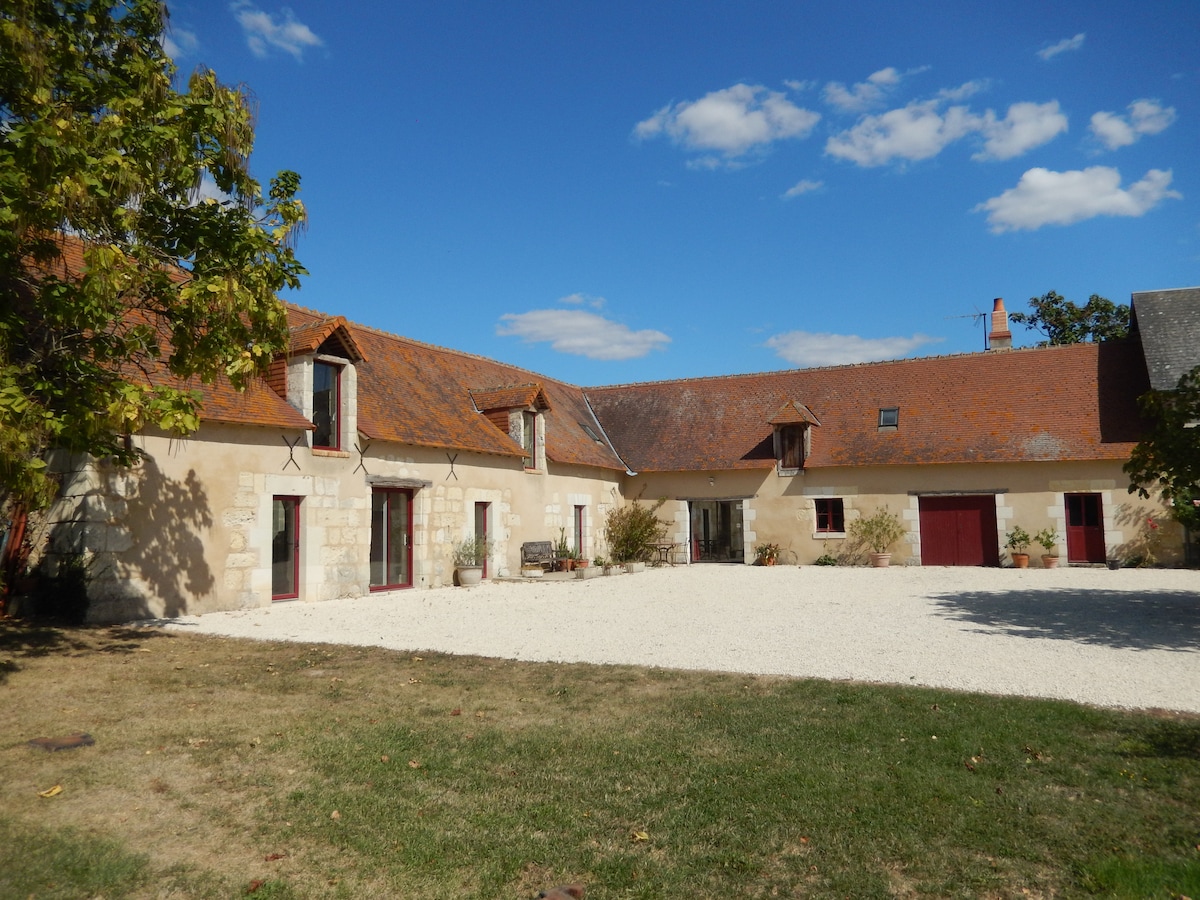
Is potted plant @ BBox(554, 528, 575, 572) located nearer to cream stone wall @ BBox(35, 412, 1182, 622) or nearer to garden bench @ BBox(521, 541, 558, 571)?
cream stone wall @ BBox(35, 412, 1182, 622)

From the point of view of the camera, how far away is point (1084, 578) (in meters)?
15.8

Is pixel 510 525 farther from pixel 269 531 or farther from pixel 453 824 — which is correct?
pixel 453 824

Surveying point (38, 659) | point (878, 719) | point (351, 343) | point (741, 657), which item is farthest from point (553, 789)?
point (351, 343)

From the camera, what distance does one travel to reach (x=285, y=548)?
1258 centimetres

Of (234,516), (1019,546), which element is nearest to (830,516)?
(1019,546)

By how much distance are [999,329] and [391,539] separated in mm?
18680

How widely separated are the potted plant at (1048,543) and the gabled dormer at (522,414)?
11.2 m

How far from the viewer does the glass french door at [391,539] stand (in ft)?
46.8

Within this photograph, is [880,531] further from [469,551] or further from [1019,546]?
[469,551]

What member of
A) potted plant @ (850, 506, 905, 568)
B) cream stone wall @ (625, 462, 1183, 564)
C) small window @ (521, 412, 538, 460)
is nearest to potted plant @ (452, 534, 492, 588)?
small window @ (521, 412, 538, 460)

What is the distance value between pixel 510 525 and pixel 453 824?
13.7m

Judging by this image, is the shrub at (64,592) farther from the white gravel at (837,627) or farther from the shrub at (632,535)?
the shrub at (632,535)

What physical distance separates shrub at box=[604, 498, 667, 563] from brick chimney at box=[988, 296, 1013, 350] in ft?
37.2

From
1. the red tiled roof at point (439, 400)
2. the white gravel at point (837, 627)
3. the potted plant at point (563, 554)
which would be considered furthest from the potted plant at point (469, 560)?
the potted plant at point (563, 554)
